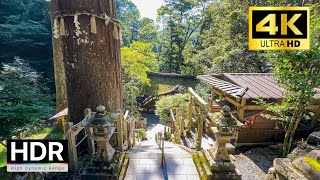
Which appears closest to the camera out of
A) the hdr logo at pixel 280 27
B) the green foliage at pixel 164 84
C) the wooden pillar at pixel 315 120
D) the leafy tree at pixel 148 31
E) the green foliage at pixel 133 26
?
the hdr logo at pixel 280 27

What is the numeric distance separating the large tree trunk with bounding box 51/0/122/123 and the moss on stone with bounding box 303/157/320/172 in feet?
11.0

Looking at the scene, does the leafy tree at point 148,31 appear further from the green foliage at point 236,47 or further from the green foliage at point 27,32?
the green foliage at point 236,47

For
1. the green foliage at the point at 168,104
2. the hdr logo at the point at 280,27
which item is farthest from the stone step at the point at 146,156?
the green foliage at the point at 168,104

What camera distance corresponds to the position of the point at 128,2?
101 feet

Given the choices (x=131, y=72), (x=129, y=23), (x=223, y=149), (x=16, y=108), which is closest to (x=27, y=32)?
(x=131, y=72)

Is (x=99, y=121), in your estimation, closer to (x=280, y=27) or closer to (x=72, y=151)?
(x=72, y=151)

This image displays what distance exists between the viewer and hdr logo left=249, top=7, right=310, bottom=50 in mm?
4461

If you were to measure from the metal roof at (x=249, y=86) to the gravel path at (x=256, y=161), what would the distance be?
1.75 m

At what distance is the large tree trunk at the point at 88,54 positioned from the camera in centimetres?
348

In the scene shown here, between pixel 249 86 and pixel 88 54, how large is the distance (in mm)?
5256

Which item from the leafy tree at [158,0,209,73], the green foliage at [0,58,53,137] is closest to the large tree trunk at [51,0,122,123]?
the green foliage at [0,58,53,137]

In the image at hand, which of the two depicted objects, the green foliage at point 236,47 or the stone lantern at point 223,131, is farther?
the green foliage at point 236,47

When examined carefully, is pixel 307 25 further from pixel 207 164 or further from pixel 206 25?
pixel 206 25

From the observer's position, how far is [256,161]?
5602 mm
